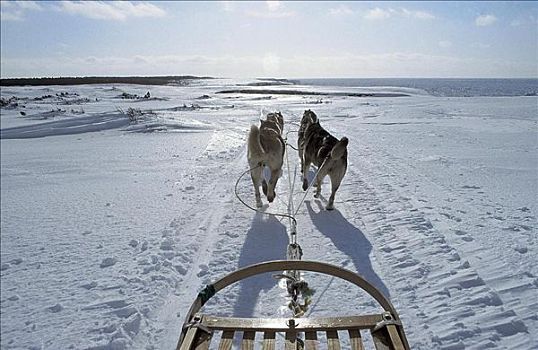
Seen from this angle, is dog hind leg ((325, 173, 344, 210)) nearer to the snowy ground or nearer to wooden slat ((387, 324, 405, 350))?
the snowy ground

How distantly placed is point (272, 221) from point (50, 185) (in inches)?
120

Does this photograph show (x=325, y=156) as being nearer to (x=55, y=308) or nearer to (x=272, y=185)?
(x=272, y=185)

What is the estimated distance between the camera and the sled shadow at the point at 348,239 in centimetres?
369

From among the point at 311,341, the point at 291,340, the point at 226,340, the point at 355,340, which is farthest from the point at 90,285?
the point at 355,340

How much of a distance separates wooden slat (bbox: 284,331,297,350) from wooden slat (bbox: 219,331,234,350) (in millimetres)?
337

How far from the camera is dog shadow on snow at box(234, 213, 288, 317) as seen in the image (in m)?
3.31

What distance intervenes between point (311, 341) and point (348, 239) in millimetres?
2255

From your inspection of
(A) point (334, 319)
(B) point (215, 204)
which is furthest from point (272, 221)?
(A) point (334, 319)

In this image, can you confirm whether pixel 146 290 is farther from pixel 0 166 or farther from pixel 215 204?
pixel 215 204

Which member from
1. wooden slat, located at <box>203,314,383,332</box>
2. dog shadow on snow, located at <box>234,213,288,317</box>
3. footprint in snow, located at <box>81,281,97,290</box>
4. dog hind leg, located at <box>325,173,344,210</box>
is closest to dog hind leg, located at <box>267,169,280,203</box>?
dog shadow on snow, located at <box>234,213,288,317</box>

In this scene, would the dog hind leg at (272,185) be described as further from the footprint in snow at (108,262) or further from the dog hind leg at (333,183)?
the footprint in snow at (108,262)

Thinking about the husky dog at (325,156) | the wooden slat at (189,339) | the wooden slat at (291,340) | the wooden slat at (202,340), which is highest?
the husky dog at (325,156)

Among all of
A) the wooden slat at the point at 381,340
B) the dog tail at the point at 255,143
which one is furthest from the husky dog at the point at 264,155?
the wooden slat at the point at 381,340

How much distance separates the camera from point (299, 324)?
2473mm
